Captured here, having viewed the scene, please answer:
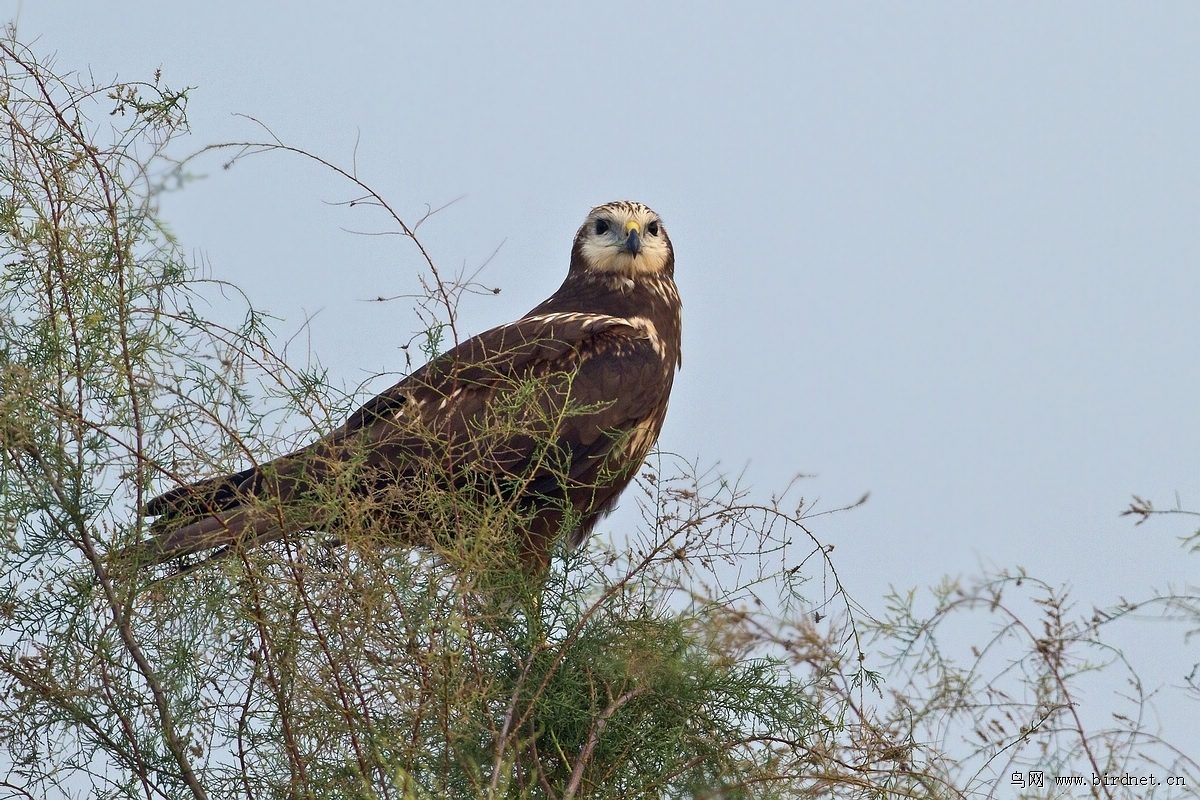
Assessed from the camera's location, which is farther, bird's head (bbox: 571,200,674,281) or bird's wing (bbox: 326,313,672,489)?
bird's head (bbox: 571,200,674,281)

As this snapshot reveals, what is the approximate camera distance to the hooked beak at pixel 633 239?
6.67 meters

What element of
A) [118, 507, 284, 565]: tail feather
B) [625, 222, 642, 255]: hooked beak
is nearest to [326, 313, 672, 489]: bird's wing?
[625, 222, 642, 255]: hooked beak

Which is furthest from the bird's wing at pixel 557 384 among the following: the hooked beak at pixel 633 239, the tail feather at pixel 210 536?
the tail feather at pixel 210 536

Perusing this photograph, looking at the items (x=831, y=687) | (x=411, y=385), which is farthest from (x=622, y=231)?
(x=831, y=687)

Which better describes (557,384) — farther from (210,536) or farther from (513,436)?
(210,536)

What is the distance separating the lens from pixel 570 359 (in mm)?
5863

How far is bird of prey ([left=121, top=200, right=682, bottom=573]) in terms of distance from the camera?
3.77 meters

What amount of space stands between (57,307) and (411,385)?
99 centimetres

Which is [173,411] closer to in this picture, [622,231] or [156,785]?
[156,785]

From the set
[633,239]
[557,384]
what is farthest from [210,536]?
[633,239]

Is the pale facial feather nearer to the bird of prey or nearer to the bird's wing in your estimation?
the bird of prey

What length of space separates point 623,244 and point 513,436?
2.41 m

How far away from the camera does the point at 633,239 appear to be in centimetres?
667

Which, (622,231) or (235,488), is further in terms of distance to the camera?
(622,231)
